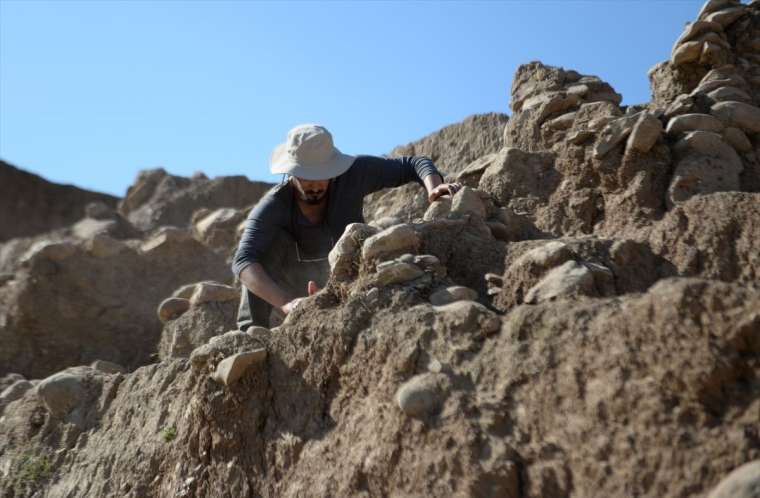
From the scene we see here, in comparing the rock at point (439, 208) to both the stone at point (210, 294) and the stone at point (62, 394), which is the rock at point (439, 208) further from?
the stone at point (210, 294)

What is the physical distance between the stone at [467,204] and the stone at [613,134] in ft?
1.69

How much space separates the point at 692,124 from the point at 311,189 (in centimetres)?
162

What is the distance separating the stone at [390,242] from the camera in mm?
2646

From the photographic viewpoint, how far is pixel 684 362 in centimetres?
183

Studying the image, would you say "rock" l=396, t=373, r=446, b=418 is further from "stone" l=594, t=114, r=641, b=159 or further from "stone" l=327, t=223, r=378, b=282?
"stone" l=594, t=114, r=641, b=159

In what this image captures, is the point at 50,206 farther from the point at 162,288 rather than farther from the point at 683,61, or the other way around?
the point at 683,61

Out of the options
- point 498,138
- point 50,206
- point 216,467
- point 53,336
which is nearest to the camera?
point 216,467

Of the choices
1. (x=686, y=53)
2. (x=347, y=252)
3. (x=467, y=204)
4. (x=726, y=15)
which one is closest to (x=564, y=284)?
(x=347, y=252)

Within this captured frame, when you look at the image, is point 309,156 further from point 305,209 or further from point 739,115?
point 739,115

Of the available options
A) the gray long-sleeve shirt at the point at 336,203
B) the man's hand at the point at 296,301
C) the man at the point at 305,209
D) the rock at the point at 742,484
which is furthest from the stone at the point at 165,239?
the rock at the point at 742,484

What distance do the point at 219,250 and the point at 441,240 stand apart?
15.2 ft

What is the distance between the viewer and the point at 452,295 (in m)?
2.47

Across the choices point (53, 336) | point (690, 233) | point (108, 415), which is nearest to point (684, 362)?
point (690, 233)

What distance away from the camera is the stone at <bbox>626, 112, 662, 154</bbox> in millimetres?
3098
